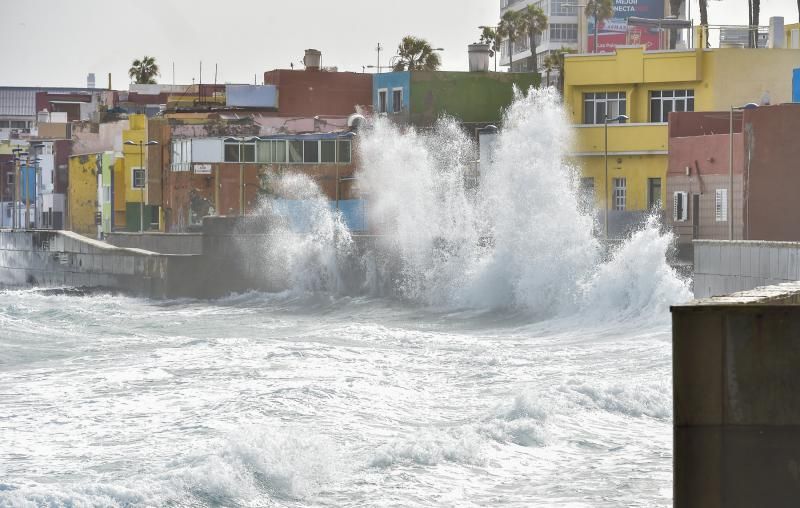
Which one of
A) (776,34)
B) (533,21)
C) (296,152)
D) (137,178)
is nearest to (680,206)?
(776,34)

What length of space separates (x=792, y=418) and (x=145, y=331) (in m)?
20.8

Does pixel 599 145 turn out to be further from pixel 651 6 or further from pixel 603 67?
pixel 651 6

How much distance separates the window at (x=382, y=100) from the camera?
49469 millimetres

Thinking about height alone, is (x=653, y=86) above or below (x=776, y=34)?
below

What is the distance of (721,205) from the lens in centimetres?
3247

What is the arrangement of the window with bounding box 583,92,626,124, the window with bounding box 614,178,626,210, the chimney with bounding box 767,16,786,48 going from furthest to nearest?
the chimney with bounding box 767,16,786,48, the window with bounding box 583,92,626,124, the window with bounding box 614,178,626,210

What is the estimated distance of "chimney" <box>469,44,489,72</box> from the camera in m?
47.6

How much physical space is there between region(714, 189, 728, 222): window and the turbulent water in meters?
3.25

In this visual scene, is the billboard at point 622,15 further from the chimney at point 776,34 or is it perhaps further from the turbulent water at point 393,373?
the turbulent water at point 393,373

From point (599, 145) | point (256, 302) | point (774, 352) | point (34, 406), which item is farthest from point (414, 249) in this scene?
point (774, 352)

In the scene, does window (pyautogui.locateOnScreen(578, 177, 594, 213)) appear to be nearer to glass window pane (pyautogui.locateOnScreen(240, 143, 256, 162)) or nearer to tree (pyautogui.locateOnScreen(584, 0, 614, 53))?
glass window pane (pyautogui.locateOnScreen(240, 143, 256, 162))

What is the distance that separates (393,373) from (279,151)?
1193 inches

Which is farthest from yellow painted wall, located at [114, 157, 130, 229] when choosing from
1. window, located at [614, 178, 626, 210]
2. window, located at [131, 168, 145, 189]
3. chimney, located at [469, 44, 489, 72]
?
window, located at [614, 178, 626, 210]

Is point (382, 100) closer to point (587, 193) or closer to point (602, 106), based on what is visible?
point (602, 106)
